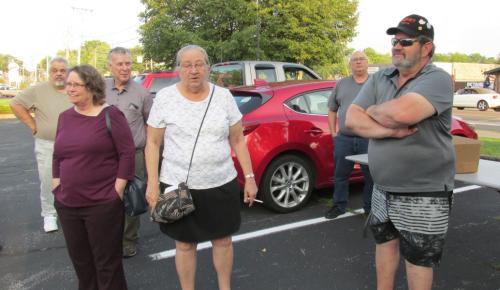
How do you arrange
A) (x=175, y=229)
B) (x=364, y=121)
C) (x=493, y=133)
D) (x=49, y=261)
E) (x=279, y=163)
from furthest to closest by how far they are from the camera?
1. (x=493, y=133)
2. (x=279, y=163)
3. (x=49, y=261)
4. (x=175, y=229)
5. (x=364, y=121)

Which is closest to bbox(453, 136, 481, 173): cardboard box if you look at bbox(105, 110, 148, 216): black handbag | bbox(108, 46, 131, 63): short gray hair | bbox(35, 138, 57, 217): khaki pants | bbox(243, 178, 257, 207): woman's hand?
bbox(243, 178, 257, 207): woman's hand

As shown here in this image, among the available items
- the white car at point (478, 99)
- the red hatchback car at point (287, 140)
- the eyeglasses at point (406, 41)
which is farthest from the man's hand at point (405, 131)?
the white car at point (478, 99)

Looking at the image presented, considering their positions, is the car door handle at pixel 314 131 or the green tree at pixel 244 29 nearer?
the car door handle at pixel 314 131

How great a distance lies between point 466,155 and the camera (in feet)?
10.5

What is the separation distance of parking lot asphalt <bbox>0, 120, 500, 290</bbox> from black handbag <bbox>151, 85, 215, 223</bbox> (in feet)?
3.14

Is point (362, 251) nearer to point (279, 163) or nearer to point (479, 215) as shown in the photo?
point (279, 163)

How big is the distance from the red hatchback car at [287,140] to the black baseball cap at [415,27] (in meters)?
2.48

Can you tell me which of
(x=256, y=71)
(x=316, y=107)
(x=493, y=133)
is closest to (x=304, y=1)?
(x=493, y=133)

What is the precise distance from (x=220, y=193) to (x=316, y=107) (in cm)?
287

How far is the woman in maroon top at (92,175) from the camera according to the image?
2662mm

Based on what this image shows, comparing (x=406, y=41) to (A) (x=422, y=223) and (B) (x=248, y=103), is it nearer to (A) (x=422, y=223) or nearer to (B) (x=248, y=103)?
(A) (x=422, y=223)

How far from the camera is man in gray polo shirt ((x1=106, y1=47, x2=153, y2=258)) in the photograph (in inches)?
149

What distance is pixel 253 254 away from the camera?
3.92 m

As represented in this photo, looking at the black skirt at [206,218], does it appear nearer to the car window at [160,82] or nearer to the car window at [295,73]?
the car window at [295,73]
